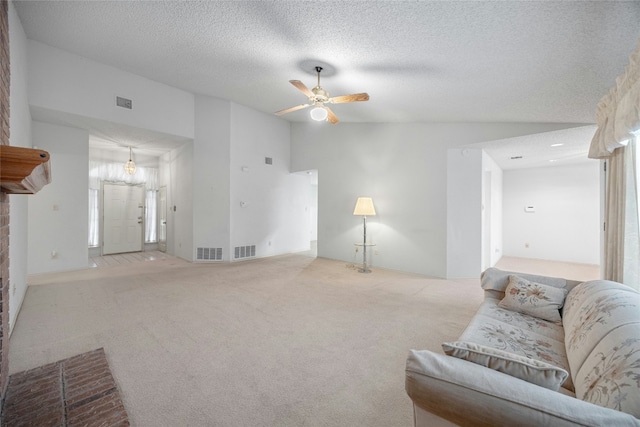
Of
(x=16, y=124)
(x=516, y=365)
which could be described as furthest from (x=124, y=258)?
(x=516, y=365)

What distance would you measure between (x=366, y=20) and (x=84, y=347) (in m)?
3.77

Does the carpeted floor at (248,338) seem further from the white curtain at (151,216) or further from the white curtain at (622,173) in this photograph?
the white curtain at (151,216)

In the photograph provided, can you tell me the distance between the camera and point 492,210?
5895 millimetres

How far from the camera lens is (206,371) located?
198 centimetres

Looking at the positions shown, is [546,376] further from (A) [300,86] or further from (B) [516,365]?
(A) [300,86]

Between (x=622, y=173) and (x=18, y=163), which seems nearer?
(x=18, y=163)

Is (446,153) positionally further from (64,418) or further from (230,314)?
(64,418)

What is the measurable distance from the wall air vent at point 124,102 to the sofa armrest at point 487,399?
18.6ft

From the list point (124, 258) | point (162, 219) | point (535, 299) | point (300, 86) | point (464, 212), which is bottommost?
point (124, 258)

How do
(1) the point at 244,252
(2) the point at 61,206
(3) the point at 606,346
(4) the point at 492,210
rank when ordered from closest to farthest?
(3) the point at 606,346 → (2) the point at 61,206 → (4) the point at 492,210 → (1) the point at 244,252

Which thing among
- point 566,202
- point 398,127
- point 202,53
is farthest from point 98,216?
point 566,202

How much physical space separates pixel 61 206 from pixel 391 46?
19.5 feet

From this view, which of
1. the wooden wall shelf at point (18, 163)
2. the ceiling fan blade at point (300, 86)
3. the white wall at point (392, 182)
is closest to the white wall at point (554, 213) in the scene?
the white wall at point (392, 182)

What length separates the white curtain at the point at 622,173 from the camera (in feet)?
6.51
